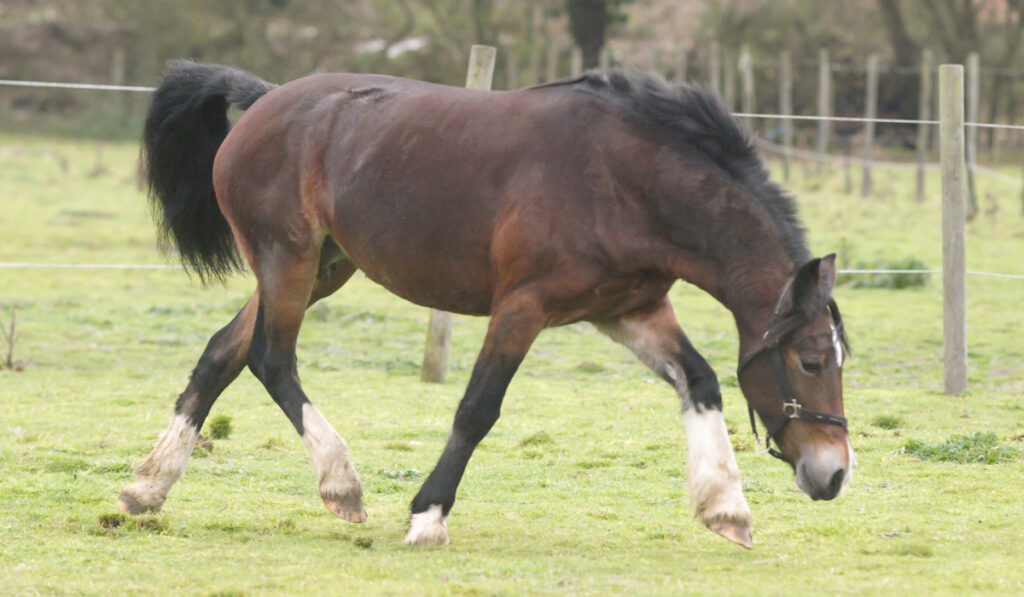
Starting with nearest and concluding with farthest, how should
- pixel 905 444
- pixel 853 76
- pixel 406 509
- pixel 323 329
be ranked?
pixel 406 509 < pixel 905 444 < pixel 323 329 < pixel 853 76

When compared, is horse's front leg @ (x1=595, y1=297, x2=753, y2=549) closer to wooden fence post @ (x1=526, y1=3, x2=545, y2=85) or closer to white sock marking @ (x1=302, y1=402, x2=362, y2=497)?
white sock marking @ (x1=302, y1=402, x2=362, y2=497)

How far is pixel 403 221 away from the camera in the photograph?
5.29 meters

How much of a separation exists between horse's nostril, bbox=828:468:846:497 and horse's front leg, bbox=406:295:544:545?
1.18 m

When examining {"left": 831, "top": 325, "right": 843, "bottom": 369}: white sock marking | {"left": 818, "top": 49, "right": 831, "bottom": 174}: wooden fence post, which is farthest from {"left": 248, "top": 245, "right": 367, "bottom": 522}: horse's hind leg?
{"left": 818, "top": 49, "right": 831, "bottom": 174}: wooden fence post

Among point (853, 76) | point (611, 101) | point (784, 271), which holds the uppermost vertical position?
point (611, 101)

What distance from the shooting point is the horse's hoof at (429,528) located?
4.88 metres

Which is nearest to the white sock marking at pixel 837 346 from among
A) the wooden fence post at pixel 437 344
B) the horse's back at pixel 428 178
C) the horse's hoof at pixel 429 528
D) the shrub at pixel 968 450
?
the horse's back at pixel 428 178

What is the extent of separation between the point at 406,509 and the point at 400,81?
1858 mm

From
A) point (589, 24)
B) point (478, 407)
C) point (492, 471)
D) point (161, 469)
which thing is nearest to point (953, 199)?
point (492, 471)

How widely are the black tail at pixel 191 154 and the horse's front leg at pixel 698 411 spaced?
2135mm

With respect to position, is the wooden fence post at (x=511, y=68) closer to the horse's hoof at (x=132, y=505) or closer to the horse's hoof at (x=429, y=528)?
the horse's hoof at (x=132, y=505)

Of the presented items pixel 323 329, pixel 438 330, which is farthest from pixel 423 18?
pixel 438 330

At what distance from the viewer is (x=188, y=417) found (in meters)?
5.54

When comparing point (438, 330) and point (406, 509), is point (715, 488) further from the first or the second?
point (438, 330)
